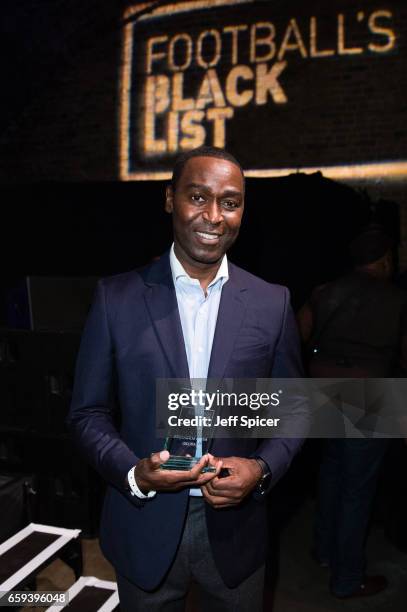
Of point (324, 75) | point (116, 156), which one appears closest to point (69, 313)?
point (116, 156)

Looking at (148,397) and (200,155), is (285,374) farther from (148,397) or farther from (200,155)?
(200,155)

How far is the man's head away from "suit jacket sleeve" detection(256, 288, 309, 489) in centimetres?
155

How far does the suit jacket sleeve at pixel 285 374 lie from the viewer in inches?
54.5

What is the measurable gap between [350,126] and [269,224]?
2.14 meters

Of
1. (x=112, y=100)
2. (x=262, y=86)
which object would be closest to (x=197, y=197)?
(x=262, y=86)

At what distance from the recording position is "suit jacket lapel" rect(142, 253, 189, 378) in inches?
51.1

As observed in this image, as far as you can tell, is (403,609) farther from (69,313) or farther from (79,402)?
(69,313)

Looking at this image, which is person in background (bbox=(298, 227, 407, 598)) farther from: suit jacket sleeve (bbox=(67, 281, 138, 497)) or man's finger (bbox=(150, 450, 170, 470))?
man's finger (bbox=(150, 450, 170, 470))

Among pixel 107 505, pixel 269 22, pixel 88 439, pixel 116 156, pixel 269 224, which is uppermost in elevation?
pixel 269 22

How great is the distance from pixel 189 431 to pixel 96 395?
0.86 feet

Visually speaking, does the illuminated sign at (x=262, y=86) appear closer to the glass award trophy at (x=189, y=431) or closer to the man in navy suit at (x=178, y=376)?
the man in navy suit at (x=178, y=376)

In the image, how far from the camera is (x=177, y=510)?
131 centimetres

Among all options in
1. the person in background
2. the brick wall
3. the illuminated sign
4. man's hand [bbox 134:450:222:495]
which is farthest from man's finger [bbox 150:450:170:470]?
the illuminated sign

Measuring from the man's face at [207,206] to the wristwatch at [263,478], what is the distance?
0.53m
